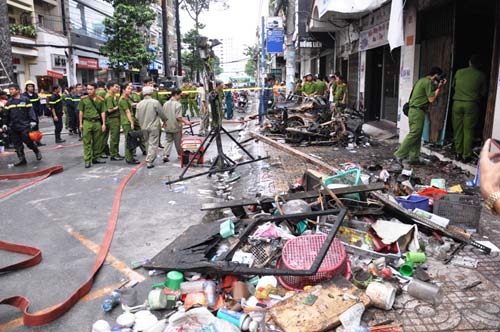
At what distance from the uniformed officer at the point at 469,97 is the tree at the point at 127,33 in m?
19.4

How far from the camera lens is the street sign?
2412 cm

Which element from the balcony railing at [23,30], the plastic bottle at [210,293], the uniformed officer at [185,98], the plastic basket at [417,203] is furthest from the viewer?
the balcony railing at [23,30]

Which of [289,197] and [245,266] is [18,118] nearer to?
[289,197]

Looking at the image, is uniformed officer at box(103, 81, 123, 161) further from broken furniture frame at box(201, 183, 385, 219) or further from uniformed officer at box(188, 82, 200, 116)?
uniformed officer at box(188, 82, 200, 116)

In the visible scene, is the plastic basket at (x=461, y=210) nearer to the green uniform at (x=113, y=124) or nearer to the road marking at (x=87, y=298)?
the road marking at (x=87, y=298)

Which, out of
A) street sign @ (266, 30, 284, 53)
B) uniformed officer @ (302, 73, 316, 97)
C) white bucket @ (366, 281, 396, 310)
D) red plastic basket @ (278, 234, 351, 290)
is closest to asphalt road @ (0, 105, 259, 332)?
red plastic basket @ (278, 234, 351, 290)

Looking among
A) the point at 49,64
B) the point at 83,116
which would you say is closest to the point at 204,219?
the point at 83,116

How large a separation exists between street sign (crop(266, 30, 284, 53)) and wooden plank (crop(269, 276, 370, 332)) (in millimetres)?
22212

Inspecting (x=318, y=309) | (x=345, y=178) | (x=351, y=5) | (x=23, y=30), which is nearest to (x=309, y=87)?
(x=351, y=5)

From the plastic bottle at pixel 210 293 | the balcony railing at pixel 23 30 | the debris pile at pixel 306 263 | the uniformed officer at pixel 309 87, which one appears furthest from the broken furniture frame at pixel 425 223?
the balcony railing at pixel 23 30

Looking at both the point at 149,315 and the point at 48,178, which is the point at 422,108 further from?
the point at 48,178

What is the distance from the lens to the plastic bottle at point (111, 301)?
3.45 m

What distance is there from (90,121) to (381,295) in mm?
7983

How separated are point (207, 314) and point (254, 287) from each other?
1.98 feet
